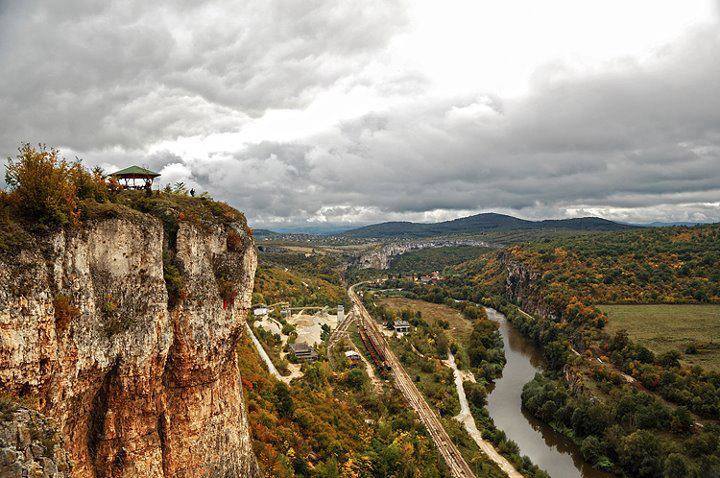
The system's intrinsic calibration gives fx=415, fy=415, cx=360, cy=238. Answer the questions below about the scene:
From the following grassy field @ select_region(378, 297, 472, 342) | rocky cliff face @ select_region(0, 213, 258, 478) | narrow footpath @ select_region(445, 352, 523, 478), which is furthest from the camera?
grassy field @ select_region(378, 297, 472, 342)

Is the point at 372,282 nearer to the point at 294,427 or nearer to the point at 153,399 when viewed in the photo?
the point at 294,427

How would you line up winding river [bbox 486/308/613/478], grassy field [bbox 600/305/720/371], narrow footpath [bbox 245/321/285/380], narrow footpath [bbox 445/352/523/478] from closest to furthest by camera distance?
narrow footpath [bbox 445/352/523/478] < winding river [bbox 486/308/613/478] < narrow footpath [bbox 245/321/285/380] < grassy field [bbox 600/305/720/371]

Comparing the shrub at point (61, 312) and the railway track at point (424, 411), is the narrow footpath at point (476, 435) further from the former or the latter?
the shrub at point (61, 312)

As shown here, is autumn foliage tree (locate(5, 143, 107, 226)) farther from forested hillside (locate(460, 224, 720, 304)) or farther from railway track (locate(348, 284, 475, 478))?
forested hillside (locate(460, 224, 720, 304))

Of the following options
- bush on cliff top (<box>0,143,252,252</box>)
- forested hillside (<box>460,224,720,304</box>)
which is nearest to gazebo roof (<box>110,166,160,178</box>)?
bush on cliff top (<box>0,143,252,252</box>)

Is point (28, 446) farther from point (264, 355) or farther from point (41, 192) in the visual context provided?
point (264, 355)

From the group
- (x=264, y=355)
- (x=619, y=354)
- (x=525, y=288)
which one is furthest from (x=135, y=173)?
(x=525, y=288)
